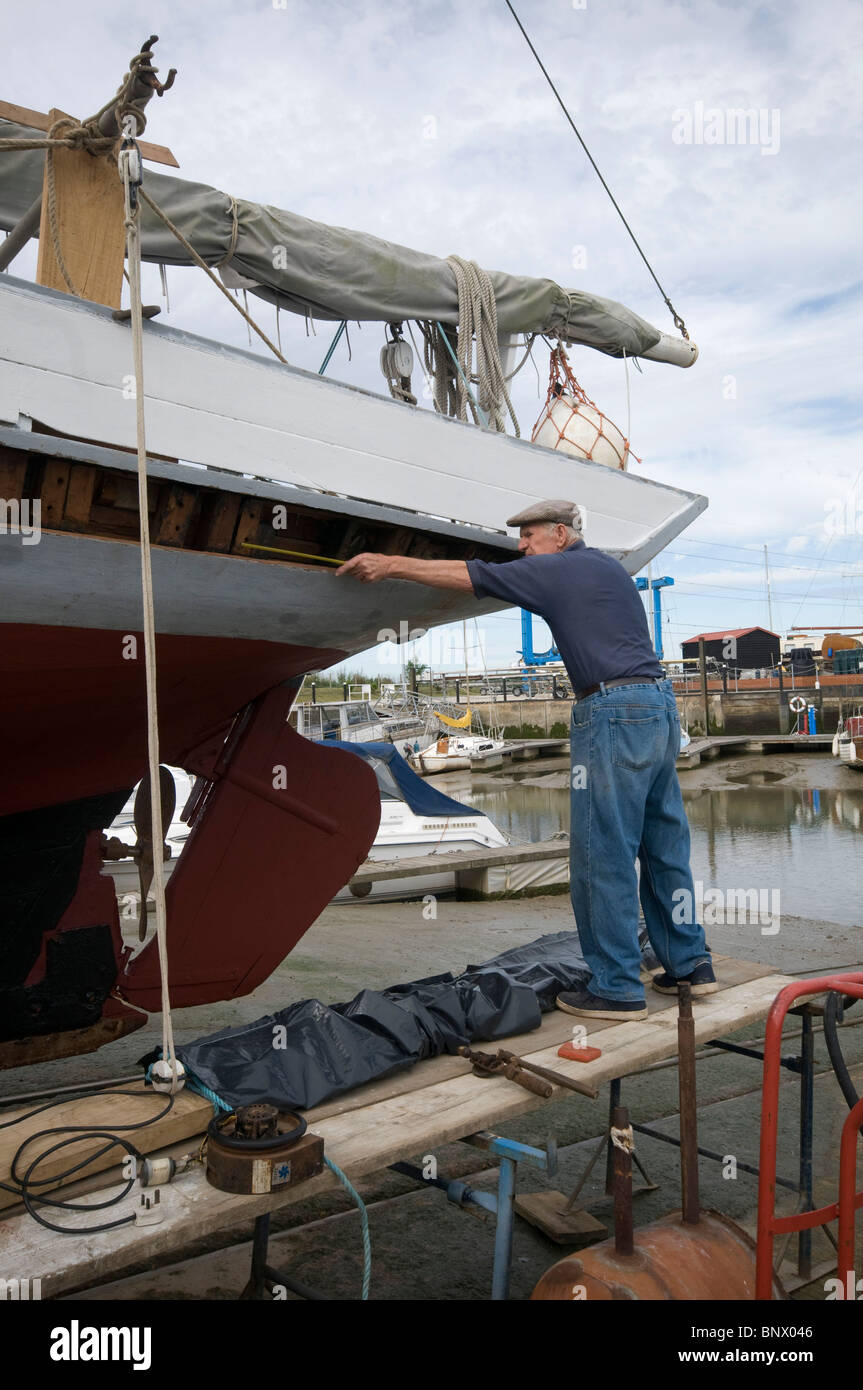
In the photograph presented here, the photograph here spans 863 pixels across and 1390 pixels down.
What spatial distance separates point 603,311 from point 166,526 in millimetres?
2729

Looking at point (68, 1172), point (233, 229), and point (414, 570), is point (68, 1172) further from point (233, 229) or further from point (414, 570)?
point (233, 229)

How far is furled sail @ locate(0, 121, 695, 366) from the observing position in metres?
3.49

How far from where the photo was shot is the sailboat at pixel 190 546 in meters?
2.64

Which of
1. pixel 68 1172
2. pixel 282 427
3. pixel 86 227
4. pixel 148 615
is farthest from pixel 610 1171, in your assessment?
pixel 86 227

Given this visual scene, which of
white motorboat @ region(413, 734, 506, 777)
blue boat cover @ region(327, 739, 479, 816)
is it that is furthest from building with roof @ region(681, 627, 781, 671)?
blue boat cover @ region(327, 739, 479, 816)

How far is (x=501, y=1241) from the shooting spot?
2162 mm

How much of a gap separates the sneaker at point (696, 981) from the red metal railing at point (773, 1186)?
39.2 inches

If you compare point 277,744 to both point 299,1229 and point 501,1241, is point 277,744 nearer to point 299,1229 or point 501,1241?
point 299,1229

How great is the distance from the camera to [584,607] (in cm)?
280

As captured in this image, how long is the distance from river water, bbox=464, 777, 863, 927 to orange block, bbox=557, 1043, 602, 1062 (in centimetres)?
681

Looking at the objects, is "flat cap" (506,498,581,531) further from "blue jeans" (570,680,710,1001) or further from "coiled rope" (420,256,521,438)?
"coiled rope" (420,256,521,438)

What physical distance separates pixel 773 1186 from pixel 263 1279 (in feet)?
4.60

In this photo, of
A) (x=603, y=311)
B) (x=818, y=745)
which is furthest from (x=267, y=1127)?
(x=818, y=745)

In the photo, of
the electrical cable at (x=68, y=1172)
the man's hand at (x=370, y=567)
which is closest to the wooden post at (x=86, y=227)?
the man's hand at (x=370, y=567)
